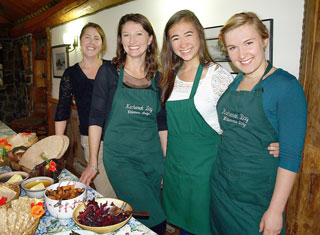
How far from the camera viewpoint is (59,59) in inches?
209

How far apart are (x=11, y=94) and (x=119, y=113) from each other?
730cm

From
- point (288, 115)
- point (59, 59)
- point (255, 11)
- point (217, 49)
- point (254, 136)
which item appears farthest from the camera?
point (59, 59)

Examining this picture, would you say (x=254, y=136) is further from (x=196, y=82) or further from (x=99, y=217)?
(x=99, y=217)

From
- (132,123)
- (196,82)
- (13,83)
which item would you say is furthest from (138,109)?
(13,83)

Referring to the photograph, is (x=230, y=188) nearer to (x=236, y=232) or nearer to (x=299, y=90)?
(x=236, y=232)

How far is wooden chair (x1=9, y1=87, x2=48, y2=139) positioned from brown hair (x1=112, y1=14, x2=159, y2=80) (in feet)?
13.1

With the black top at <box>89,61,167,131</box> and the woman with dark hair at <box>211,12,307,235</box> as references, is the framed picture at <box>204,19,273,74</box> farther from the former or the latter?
the black top at <box>89,61,167,131</box>

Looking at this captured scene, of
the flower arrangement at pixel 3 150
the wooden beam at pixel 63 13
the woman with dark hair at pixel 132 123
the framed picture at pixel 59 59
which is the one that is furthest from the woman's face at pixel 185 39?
the framed picture at pixel 59 59

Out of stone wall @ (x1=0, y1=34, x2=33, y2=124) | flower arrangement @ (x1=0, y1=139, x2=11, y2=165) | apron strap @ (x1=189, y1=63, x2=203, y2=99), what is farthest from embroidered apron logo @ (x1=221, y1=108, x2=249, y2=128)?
stone wall @ (x1=0, y1=34, x2=33, y2=124)

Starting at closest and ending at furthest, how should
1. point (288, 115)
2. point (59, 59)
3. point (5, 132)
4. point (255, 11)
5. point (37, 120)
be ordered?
point (288, 115) → point (255, 11) → point (5, 132) → point (59, 59) → point (37, 120)

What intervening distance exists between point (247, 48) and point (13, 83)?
7.96 meters

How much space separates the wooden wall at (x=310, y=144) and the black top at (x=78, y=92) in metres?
1.49

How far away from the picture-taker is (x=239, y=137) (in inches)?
53.4

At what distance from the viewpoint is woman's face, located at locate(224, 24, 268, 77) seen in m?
1.32
